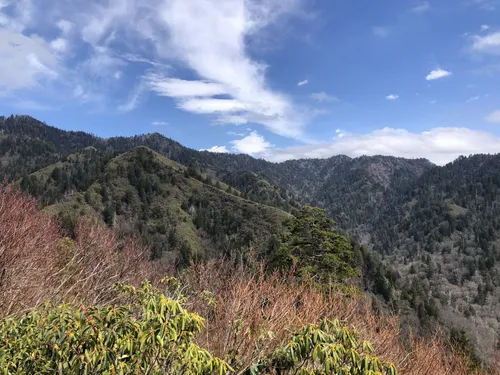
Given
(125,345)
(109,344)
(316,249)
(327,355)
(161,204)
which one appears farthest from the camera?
(161,204)

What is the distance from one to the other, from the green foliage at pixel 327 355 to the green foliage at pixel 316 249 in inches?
836

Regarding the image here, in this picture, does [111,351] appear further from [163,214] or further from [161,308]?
[163,214]

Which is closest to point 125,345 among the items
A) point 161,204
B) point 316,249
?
point 316,249

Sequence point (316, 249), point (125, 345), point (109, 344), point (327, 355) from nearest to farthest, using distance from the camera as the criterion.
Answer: point (125, 345)
point (109, 344)
point (327, 355)
point (316, 249)

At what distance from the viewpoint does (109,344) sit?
492cm

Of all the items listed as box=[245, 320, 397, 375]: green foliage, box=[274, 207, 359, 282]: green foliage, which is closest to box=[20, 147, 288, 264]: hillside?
box=[274, 207, 359, 282]: green foliage

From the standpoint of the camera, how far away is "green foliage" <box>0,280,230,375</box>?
4809 millimetres

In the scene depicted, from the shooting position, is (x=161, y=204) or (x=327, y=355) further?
(x=161, y=204)

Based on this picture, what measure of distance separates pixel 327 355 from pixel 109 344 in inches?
123

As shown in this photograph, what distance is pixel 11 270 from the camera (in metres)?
Result: 11.2

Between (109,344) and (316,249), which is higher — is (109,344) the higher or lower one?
the higher one

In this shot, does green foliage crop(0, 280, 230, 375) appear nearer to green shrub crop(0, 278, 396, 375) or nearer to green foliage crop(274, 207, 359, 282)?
green shrub crop(0, 278, 396, 375)

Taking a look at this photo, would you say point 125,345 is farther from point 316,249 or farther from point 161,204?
point 161,204

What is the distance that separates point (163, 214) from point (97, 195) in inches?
1026
